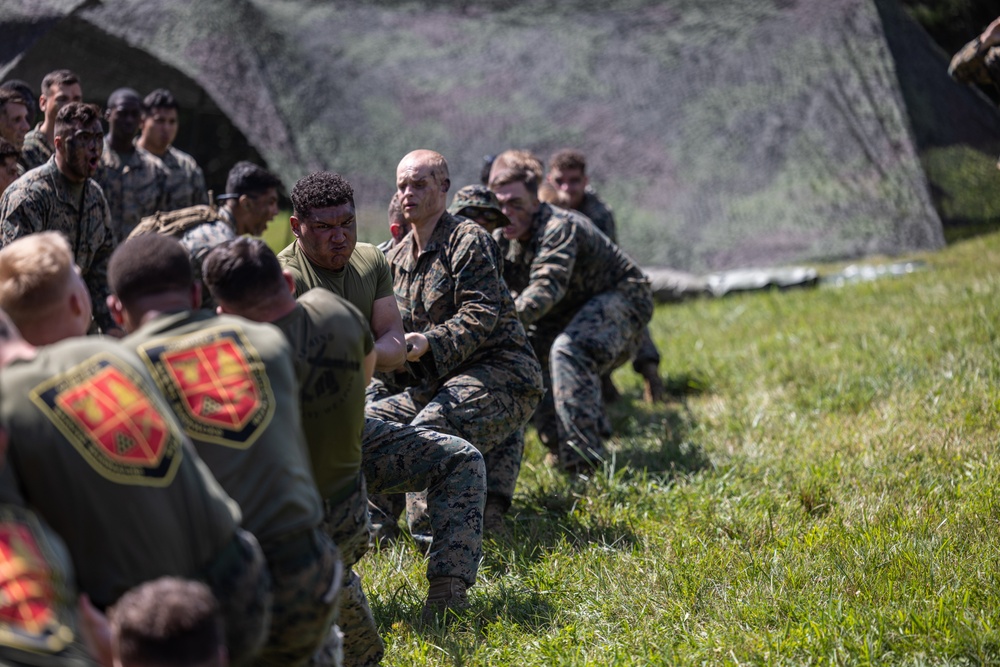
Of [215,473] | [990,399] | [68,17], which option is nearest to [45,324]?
[215,473]

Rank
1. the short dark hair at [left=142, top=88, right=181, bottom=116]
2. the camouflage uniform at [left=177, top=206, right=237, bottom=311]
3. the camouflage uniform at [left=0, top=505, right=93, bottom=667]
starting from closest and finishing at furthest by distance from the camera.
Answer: the camouflage uniform at [left=0, top=505, right=93, bottom=667] < the camouflage uniform at [left=177, top=206, right=237, bottom=311] < the short dark hair at [left=142, top=88, right=181, bottom=116]

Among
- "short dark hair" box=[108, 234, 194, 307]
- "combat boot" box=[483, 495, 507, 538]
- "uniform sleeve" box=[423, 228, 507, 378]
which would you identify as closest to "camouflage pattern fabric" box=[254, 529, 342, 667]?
"short dark hair" box=[108, 234, 194, 307]

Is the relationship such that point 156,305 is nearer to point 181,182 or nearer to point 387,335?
point 387,335

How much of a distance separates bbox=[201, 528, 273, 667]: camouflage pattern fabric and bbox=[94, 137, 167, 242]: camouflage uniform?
5.61m

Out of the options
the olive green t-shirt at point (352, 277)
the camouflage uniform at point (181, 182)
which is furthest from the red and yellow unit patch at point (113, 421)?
the camouflage uniform at point (181, 182)

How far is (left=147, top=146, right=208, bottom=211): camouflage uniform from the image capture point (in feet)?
26.6

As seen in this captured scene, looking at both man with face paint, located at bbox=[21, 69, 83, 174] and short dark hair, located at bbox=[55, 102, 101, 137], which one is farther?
man with face paint, located at bbox=[21, 69, 83, 174]

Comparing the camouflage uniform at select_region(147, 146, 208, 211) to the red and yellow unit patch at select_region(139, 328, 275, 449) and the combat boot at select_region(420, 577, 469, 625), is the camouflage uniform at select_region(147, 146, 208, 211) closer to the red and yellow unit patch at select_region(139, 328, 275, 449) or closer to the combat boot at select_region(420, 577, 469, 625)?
the combat boot at select_region(420, 577, 469, 625)

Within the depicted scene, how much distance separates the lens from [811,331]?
878cm

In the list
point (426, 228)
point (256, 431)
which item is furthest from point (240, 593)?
point (426, 228)

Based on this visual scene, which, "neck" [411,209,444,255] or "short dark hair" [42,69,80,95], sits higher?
"short dark hair" [42,69,80,95]

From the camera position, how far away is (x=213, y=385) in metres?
2.79

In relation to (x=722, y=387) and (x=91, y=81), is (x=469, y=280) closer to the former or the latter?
(x=722, y=387)

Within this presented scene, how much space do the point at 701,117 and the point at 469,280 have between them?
8.31 m
